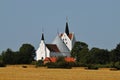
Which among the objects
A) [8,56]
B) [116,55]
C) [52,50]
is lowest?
[116,55]

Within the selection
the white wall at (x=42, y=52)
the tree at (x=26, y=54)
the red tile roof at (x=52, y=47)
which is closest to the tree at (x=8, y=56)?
the tree at (x=26, y=54)

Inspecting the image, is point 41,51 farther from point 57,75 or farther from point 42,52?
point 57,75

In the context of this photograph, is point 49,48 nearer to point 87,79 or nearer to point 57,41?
point 57,41

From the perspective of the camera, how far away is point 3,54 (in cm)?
16875

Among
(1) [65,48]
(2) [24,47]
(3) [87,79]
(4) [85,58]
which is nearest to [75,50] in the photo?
(1) [65,48]

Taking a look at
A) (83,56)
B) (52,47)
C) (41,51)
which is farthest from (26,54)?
(83,56)

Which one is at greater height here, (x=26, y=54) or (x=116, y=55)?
(x=26, y=54)

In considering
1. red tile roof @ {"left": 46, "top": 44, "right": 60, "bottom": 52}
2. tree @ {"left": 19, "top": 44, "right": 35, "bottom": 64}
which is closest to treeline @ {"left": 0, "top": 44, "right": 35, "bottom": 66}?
tree @ {"left": 19, "top": 44, "right": 35, "bottom": 64}

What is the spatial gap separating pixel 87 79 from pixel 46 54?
150992mm

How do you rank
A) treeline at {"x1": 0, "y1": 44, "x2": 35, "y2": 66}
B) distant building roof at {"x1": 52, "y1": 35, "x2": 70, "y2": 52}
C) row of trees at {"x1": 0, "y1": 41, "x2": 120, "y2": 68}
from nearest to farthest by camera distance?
1. row of trees at {"x1": 0, "y1": 41, "x2": 120, "y2": 68}
2. treeline at {"x1": 0, "y1": 44, "x2": 35, "y2": 66}
3. distant building roof at {"x1": 52, "y1": 35, "x2": 70, "y2": 52}

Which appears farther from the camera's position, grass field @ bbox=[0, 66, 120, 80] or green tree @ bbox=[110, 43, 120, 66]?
green tree @ bbox=[110, 43, 120, 66]

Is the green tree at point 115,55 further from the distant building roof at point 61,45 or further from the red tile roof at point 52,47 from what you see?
the distant building roof at point 61,45

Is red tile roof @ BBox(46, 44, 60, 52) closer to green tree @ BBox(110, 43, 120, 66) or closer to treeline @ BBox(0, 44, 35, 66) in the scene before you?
treeline @ BBox(0, 44, 35, 66)

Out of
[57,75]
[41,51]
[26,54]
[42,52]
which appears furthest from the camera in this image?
[41,51]
